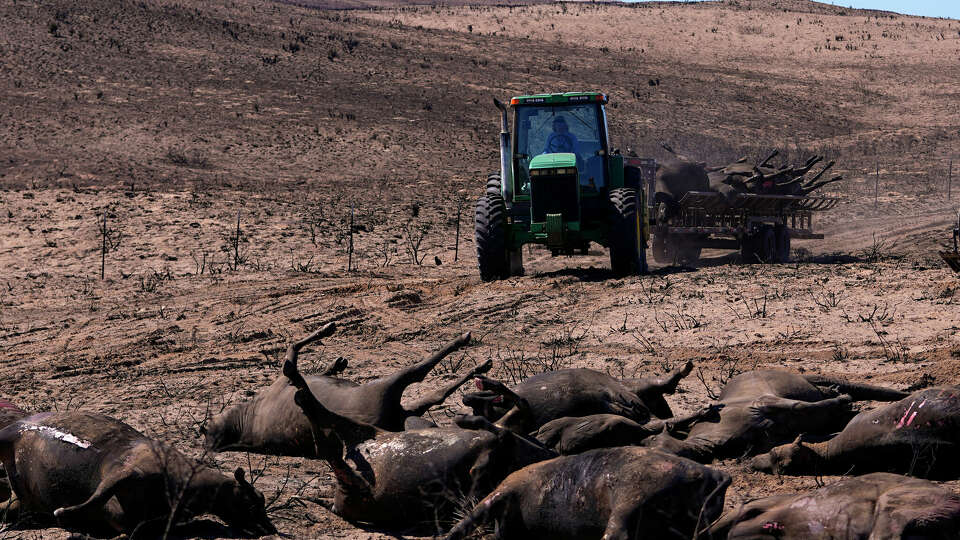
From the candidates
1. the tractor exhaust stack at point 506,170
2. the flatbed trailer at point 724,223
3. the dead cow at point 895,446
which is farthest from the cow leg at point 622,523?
the flatbed trailer at point 724,223

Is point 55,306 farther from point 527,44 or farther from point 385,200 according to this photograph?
point 527,44

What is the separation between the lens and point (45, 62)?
3594 centimetres

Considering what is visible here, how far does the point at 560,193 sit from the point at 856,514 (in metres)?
10.8

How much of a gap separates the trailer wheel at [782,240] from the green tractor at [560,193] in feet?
9.20

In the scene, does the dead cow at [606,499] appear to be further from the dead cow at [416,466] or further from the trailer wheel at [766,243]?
the trailer wheel at [766,243]

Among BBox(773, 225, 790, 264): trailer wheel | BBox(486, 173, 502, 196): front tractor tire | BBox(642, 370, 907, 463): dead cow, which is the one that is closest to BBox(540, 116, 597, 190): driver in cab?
BBox(486, 173, 502, 196): front tractor tire

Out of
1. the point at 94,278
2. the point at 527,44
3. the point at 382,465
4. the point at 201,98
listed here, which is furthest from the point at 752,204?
the point at 527,44

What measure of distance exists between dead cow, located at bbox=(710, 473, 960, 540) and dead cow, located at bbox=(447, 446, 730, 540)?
187mm

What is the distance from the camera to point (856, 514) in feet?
12.2

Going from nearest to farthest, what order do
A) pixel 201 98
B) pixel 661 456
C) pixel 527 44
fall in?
pixel 661 456 → pixel 201 98 → pixel 527 44

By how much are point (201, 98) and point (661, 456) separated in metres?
32.3

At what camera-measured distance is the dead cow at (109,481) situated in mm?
4652

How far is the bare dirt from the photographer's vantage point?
370 inches

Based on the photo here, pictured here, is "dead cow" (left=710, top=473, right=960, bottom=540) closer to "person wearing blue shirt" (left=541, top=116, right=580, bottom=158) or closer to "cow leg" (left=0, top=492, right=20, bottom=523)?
"cow leg" (left=0, top=492, right=20, bottom=523)
